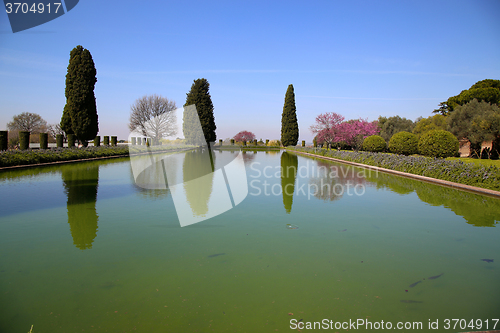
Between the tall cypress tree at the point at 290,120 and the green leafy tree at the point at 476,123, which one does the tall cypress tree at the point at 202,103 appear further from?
the green leafy tree at the point at 476,123

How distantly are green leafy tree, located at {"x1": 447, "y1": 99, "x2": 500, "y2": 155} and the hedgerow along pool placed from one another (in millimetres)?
19197

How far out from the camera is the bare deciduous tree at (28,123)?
4100 cm

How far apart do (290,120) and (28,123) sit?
38.4 metres

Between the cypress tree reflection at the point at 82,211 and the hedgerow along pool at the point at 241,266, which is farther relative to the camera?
the cypress tree reflection at the point at 82,211

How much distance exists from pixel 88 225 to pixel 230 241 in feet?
9.17

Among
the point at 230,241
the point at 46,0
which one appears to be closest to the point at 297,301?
the point at 230,241

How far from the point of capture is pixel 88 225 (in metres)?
5.38

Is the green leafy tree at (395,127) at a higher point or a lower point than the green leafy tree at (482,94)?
lower

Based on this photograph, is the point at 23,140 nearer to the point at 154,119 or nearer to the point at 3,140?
the point at 3,140

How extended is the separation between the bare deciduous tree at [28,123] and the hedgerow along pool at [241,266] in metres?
43.1

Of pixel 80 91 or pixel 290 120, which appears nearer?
pixel 80 91

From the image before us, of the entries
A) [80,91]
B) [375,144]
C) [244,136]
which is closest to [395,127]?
[375,144]

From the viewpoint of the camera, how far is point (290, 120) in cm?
4456

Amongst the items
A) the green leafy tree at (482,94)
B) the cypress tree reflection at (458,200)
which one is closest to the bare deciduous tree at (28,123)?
the cypress tree reflection at (458,200)
